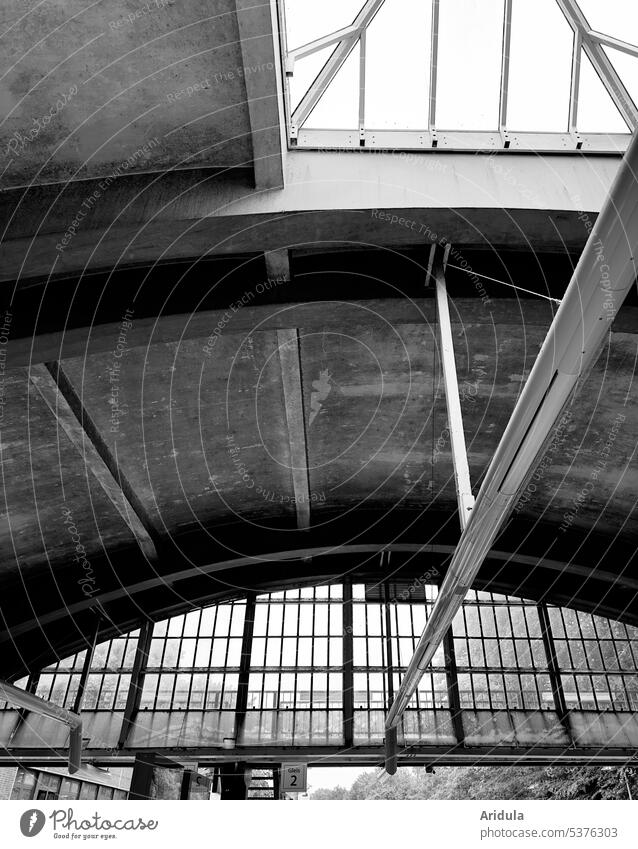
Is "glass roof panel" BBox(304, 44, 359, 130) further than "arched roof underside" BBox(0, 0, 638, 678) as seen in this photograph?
Yes

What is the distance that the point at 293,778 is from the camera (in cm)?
1788

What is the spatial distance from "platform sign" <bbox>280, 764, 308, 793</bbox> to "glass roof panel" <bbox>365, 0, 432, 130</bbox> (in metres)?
16.5

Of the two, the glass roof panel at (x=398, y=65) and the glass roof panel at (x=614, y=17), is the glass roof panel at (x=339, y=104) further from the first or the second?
the glass roof panel at (x=614, y=17)

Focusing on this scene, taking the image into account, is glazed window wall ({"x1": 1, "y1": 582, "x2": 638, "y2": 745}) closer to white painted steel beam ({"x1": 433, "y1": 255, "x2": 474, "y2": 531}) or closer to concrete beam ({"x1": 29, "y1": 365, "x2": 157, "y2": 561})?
concrete beam ({"x1": 29, "y1": 365, "x2": 157, "y2": 561})

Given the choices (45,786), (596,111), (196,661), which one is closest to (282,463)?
(196,661)

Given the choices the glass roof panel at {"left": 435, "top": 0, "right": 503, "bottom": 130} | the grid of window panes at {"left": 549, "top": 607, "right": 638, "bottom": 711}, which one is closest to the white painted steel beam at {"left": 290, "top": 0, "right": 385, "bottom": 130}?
the glass roof panel at {"left": 435, "top": 0, "right": 503, "bottom": 130}

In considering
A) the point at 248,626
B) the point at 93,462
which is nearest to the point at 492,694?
the point at 248,626

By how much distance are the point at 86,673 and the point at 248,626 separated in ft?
17.9

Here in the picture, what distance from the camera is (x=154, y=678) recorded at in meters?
21.5

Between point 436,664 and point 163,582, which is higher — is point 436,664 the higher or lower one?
the lower one

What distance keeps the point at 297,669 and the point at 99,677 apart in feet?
21.8

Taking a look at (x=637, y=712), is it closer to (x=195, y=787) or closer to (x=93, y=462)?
(x=195, y=787)

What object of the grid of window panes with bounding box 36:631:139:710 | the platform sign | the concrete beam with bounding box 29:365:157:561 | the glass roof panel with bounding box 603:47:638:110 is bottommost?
the platform sign

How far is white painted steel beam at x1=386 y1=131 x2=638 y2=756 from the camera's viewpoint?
3695mm
